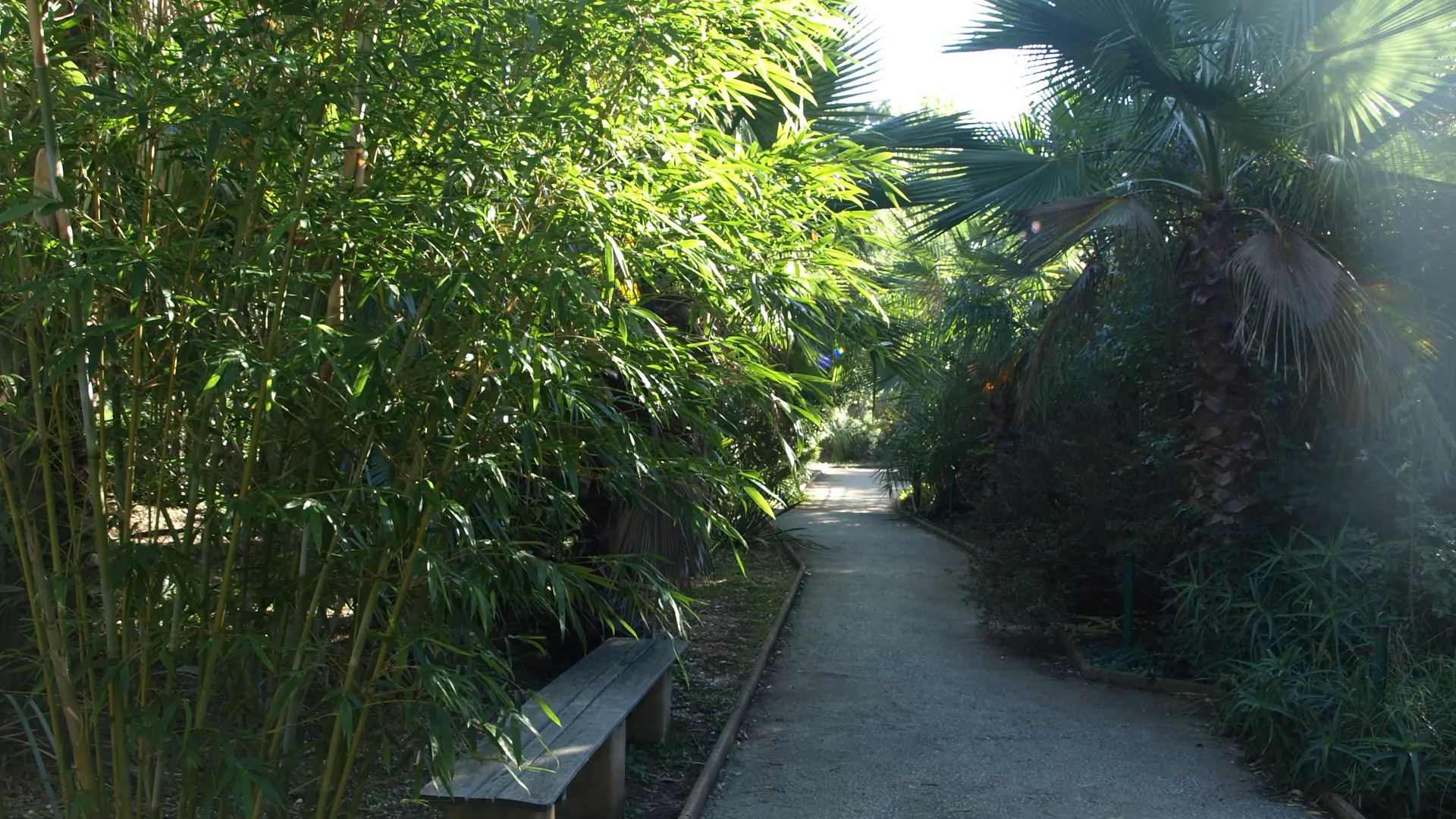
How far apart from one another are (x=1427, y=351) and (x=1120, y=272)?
2505mm

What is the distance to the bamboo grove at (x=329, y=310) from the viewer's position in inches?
110

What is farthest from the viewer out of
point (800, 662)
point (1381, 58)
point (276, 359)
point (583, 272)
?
point (800, 662)

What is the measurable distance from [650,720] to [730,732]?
51cm

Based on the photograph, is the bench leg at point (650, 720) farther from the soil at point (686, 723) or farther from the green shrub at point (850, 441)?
the green shrub at point (850, 441)

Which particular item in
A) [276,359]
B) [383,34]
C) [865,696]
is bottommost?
[865,696]

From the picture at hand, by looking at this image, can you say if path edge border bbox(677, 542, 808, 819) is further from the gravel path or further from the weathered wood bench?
the weathered wood bench

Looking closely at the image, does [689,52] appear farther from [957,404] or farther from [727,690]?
[957,404]

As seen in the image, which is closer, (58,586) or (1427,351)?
(58,586)

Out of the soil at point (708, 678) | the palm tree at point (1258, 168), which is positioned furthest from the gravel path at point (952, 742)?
the palm tree at point (1258, 168)

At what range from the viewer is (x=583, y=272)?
295 cm

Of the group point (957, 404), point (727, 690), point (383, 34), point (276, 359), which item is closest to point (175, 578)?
point (276, 359)

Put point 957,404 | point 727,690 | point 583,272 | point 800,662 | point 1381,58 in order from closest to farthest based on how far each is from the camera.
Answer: point 583,272 < point 1381,58 < point 727,690 < point 800,662 < point 957,404

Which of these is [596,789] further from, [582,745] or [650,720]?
[650,720]

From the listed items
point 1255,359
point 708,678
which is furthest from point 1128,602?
point 708,678
